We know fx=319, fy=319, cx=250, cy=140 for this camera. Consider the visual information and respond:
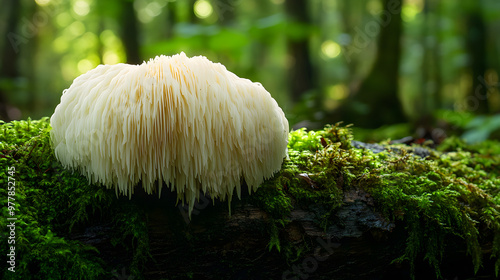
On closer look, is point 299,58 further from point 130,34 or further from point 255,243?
point 255,243

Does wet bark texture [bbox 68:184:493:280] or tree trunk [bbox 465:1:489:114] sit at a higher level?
tree trunk [bbox 465:1:489:114]

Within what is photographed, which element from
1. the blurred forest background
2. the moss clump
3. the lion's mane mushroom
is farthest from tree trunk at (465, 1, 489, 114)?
the moss clump

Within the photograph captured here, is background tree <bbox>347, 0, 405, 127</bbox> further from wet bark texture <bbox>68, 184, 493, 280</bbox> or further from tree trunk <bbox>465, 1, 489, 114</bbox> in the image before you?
tree trunk <bbox>465, 1, 489, 114</bbox>

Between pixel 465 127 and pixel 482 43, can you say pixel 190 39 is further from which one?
pixel 482 43

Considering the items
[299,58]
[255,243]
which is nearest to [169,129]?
[255,243]

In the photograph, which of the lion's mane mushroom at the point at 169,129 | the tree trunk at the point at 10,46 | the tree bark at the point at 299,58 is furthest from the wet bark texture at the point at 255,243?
the tree trunk at the point at 10,46

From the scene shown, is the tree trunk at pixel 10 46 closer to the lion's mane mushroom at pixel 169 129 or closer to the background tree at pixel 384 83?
the background tree at pixel 384 83

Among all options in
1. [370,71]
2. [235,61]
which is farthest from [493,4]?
[235,61]
